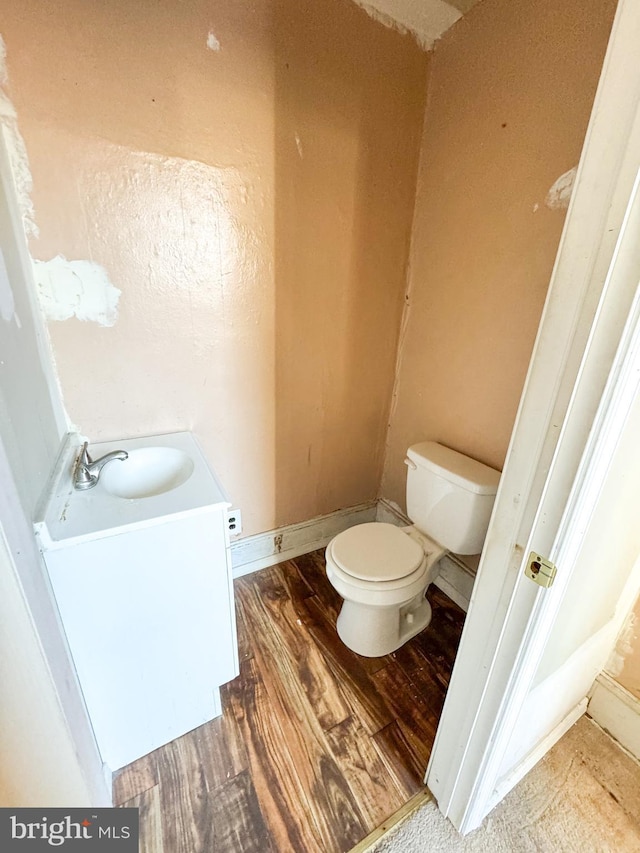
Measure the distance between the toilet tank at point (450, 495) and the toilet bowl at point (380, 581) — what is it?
9 centimetres

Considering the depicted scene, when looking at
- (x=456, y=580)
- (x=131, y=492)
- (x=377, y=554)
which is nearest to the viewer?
(x=131, y=492)

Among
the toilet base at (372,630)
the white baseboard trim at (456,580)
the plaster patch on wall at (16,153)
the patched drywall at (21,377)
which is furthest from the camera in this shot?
the white baseboard trim at (456,580)

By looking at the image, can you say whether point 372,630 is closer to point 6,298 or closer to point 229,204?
point 6,298

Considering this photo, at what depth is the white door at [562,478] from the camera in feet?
1.55

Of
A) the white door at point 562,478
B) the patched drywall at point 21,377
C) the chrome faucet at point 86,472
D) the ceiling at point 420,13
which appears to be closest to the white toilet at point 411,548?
the white door at point 562,478

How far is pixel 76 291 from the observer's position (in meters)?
1.17

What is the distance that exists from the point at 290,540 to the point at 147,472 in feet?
2.89

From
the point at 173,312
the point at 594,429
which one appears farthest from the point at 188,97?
the point at 594,429

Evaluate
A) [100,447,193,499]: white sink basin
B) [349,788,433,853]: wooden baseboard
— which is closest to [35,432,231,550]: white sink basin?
[100,447,193,499]: white sink basin

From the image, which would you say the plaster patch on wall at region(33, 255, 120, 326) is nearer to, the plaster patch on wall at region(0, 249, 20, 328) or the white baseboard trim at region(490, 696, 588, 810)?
the plaster patch on wall at region(0, 249, 20, 328)

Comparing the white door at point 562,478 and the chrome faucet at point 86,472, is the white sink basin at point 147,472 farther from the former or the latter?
the white door at point 562,478

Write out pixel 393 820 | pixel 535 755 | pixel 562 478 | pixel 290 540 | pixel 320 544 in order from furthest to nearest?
pixel 320 544 < pixel 290 540 < pixel 535 755 < pixel 393 820 < pixel 562 478

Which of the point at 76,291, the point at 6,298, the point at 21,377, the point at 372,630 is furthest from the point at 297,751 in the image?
the point at 76,291

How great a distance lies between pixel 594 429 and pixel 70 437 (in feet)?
5.00
